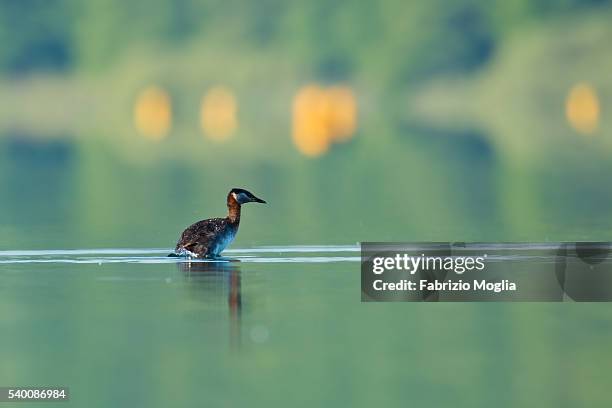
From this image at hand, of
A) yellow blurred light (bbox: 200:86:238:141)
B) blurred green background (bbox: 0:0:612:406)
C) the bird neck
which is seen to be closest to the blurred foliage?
yellow blurred light (bbox: 200:86:238:141)

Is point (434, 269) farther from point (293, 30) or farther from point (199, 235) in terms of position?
point (293, 30)

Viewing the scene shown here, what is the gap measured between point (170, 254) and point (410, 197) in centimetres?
972

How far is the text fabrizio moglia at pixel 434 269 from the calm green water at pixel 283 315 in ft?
1.30

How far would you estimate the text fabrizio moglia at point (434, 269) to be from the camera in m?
15.3

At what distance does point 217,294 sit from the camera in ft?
48.9

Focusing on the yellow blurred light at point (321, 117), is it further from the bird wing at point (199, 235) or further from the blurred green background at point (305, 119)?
the bird wing at point (199, 235)

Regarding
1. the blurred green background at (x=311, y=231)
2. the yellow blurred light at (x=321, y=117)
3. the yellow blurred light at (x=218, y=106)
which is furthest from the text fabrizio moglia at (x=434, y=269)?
the yellow blurred light at (x=218, y=106)

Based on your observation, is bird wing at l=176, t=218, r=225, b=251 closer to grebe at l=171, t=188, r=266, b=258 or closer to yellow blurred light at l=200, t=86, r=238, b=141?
grebe at l=171, t=188, r=266, b=258

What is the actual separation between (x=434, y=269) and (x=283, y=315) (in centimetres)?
293

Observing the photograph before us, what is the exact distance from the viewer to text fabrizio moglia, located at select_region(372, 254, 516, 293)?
15.3 meters

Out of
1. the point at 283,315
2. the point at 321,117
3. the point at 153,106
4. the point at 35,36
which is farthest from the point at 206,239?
the point at 35,36

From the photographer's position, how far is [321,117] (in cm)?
7844

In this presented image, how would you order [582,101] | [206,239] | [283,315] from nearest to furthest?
[283,315] < [206,239] < [582,101]

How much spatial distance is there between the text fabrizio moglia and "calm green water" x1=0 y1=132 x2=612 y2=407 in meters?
0.40
